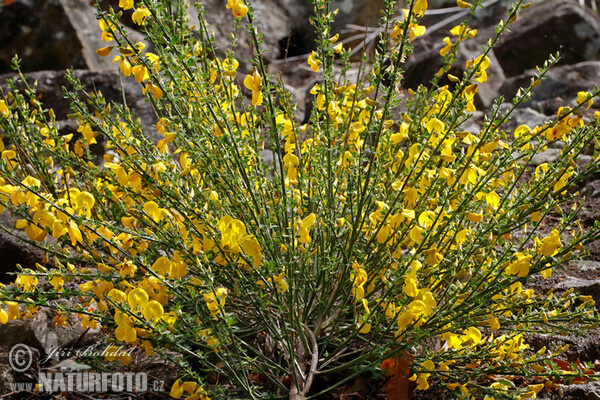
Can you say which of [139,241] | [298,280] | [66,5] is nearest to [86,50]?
[66,5]

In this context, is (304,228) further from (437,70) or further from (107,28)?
(437,70)

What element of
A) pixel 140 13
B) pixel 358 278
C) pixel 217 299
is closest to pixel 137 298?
pixel 217 299

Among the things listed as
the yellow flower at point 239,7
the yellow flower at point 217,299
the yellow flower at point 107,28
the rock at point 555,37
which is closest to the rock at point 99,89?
the yellow flower at point 107,28

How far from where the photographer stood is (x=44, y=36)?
4492mm

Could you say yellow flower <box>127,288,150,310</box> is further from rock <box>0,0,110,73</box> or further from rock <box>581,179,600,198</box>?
rock <box>0,0,110,73</box>

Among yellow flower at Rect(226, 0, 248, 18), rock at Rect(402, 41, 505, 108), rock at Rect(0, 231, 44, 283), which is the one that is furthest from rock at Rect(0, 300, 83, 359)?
rock at Rect(402, 41, 505, 108)

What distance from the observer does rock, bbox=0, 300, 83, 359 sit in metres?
2.01

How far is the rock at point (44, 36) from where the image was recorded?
4.47 m

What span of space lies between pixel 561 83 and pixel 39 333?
155 inches

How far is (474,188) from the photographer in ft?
4.50

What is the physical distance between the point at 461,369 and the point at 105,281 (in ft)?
3.32

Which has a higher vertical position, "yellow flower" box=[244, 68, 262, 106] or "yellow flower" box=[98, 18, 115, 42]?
"yellow flower" box=[98, 18, 115, 42]

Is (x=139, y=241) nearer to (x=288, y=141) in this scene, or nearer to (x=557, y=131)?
(x=288, y=141)

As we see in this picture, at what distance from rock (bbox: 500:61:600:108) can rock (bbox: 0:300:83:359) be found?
338 cm
